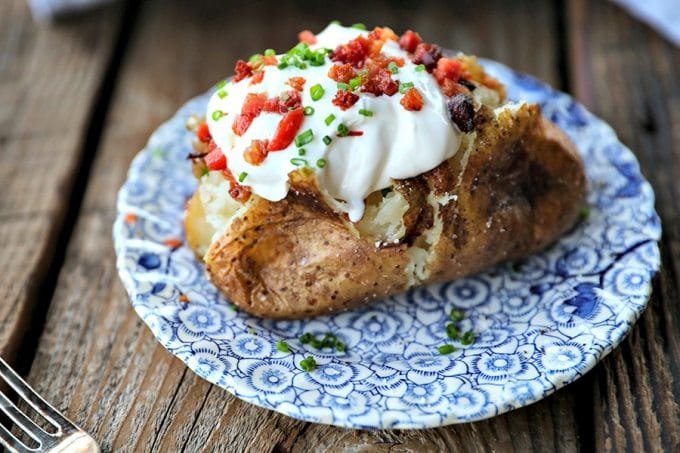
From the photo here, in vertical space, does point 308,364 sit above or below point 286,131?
below

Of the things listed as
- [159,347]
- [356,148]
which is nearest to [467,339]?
[356,148]

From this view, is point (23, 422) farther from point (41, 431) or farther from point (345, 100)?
point (345, 100)

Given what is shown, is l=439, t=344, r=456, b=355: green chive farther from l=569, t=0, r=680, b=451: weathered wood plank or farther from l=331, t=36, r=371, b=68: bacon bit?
l=331, t=36, r=371, b=68: bacon bit

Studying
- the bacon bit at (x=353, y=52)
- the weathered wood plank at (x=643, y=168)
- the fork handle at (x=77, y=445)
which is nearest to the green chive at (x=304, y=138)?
the bacon bit at (x=353, y=52)

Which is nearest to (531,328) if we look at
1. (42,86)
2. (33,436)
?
(33,436)

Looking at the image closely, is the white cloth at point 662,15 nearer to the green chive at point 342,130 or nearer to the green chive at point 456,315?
the green chive at point 456,315

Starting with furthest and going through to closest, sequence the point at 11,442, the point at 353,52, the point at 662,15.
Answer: the point at 662,15, the point at 353,52, the point at 11,442
